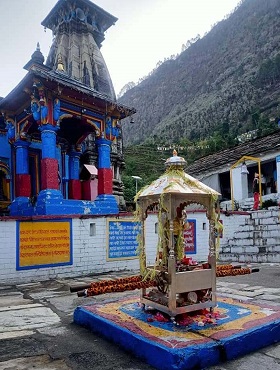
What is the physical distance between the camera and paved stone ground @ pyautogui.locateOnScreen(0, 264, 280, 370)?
12.0 feet

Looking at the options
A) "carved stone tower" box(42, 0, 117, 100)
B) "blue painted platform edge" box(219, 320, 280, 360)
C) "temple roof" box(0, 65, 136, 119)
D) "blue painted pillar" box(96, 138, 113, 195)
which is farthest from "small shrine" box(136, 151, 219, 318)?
"carved stone tower" box(42, 0, 117, 100)

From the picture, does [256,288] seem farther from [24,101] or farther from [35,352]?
[24,101]

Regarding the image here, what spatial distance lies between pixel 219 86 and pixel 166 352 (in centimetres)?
8798

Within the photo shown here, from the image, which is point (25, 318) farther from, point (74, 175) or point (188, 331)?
point (74, 175)

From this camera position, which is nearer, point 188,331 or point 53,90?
point 188,331

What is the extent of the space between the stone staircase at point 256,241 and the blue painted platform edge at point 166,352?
9805 millimetres

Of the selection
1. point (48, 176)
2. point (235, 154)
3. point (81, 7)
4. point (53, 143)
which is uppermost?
point (81, 7)

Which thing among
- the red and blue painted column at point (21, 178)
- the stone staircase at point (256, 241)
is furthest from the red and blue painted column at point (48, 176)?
the stone staircase at point (256, 241)

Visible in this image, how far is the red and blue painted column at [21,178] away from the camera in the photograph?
13438 mm

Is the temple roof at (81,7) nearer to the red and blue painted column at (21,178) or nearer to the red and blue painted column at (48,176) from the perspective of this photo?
the red and blue painted column at (21,178)

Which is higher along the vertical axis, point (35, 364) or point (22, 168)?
point (22, 168)

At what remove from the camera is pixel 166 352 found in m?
3.47

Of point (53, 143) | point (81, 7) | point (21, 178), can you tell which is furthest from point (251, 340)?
point (81, 7)

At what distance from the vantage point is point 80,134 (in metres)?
16.0
